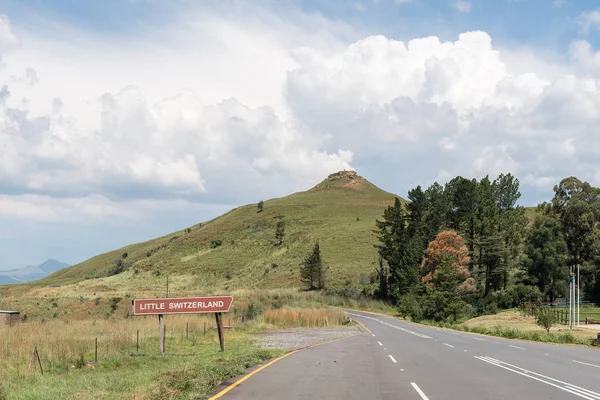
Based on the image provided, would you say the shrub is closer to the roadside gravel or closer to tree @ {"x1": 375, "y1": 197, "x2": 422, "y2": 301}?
tree @ {"x1": 375, "y1": 197, "x2": 422, "y2": 301}

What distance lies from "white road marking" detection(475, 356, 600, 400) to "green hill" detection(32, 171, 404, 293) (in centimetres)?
8376

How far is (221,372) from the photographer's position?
50.6 feet

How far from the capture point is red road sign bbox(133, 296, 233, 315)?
77.7 ft

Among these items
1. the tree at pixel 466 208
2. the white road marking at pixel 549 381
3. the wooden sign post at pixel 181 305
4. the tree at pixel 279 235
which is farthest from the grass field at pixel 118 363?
the tree at pixel 279 235

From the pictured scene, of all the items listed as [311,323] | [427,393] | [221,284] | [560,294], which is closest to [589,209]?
[560,294]

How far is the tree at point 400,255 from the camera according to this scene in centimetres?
7956

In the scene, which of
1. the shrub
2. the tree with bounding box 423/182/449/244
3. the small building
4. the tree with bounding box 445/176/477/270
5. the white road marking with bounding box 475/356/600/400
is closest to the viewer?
the white road marking with bounding box 475/356/600/400

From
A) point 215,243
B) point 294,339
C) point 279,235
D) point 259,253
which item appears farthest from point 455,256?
point 215,243

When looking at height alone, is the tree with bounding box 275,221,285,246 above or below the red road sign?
above

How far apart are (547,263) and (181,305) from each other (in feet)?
204

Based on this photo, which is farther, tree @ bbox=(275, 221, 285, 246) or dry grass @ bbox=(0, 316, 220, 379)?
tree @ bbox=(275, 221, 285, 246)

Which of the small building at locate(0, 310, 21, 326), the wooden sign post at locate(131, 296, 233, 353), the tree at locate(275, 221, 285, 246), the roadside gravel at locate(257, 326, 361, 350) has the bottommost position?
the roadside gravel at locate(257, 326, 361, 350)

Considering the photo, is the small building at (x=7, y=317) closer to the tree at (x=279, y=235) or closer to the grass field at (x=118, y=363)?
the grass field at (x=118, y=363)

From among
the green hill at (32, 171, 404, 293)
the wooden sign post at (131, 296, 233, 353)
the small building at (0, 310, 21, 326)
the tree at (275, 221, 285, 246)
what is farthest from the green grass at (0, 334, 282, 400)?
the tree at (275, 221, 285, 246)
